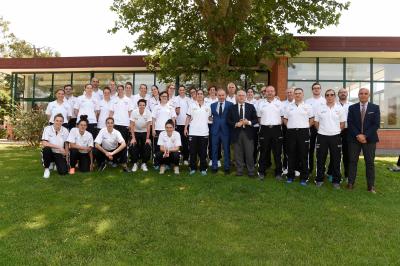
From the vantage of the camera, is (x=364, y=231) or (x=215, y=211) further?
(x=215, y=211)

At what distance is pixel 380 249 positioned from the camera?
15.1 feet

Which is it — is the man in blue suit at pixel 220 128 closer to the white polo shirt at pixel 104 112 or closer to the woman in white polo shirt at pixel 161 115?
the woman in white polo shirt at pixel 161 115

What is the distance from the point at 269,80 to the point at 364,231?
13.0m

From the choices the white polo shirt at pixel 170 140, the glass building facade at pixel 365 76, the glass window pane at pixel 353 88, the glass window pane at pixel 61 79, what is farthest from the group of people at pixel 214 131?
the glass window pane at pixel 61 79

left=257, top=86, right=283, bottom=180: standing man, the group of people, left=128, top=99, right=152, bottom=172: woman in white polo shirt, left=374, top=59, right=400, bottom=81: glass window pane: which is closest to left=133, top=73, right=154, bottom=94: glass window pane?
the group of people

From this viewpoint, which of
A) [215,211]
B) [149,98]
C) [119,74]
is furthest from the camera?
[119,74]

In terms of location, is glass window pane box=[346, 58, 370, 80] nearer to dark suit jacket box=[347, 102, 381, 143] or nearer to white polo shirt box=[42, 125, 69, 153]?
dark suit jacket box=[347, 102, 381, 143]

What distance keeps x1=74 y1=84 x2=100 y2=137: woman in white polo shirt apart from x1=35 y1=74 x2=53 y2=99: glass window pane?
1274cm

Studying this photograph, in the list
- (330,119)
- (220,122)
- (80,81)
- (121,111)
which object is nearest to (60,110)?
(121,111)

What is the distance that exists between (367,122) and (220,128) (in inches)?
110

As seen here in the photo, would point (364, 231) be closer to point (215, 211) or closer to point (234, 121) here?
point (215, 211)

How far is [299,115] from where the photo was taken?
7324mm

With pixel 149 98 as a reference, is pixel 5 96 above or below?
above

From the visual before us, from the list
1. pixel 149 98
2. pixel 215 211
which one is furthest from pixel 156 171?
pixel 215 211
